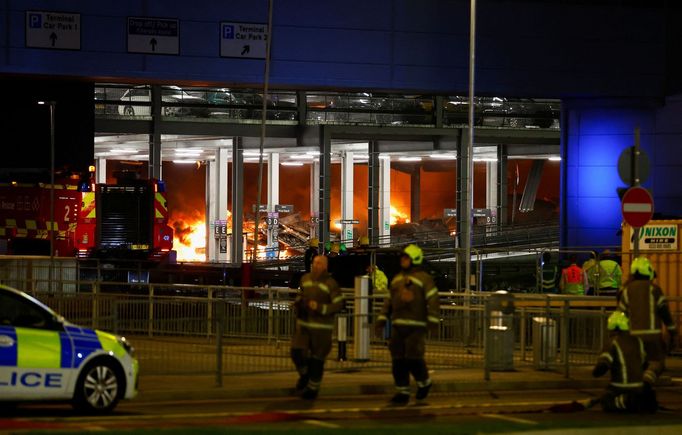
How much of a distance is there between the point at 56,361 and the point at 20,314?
1.96 ft

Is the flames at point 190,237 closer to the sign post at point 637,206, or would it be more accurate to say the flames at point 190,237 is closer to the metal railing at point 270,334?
the metal railing at point 270,334

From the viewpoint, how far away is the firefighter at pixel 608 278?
2683 cm

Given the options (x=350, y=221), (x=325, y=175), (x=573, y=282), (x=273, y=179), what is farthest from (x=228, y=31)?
(x=273, y=179)

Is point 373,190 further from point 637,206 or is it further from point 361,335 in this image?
point 637,206

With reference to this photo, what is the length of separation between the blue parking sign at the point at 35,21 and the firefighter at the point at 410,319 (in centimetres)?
2019

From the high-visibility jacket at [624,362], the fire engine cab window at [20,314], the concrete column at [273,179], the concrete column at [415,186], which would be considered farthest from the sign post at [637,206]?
the concrete column at [415,186]

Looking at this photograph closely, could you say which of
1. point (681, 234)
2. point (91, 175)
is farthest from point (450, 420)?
point (91, 175)

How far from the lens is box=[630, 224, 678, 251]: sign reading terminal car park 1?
24188 mm

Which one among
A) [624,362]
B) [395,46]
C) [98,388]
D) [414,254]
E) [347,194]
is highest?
[395,46]

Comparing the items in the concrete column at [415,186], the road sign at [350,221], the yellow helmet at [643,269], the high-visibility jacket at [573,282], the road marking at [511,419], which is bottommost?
the road marking at [511,419]

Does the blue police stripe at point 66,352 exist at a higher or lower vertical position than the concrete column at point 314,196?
lower

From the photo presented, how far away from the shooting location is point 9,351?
12734mm

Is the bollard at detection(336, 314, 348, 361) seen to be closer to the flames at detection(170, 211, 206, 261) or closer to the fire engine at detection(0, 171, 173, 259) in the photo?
the fire engine at detection(0, 171, 173, 259)

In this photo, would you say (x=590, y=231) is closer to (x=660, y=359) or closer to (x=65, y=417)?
(x=660, y=359)
